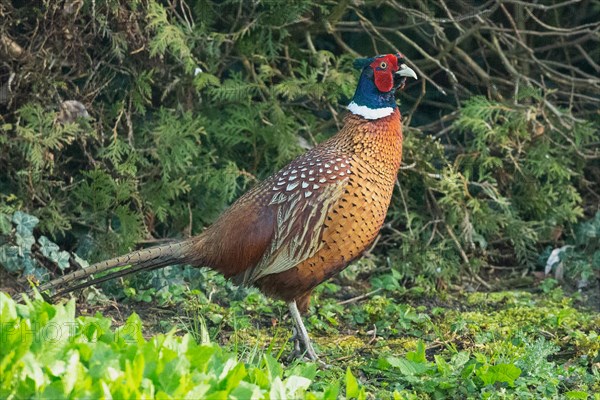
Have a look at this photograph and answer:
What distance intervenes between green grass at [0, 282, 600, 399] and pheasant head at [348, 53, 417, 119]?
1045mm

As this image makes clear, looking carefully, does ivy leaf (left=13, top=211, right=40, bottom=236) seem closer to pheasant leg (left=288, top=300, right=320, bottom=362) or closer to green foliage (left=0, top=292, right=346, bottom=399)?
pheasant leg (left=288, top=300, right=320, bottom=362)

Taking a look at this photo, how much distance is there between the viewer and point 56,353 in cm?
275

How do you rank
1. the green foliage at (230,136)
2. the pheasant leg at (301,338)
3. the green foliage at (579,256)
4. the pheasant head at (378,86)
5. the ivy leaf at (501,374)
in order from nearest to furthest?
the ivy leaf at (501,374) < the pheasant leg at (301,338) < the pheasant head at (378,86) < the green foliage at (230,136) < the green foliage at (579,256)

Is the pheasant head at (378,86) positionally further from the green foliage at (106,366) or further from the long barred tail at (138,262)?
the green foliage at (106,366)

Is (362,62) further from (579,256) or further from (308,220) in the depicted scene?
(579,256)

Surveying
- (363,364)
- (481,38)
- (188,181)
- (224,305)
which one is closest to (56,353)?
(363,364)

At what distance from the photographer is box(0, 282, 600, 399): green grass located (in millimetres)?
2693

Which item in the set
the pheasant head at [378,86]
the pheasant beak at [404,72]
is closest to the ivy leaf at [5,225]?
the pheasant head at [378,86]

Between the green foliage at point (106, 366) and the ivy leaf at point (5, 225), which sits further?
the ivy leaf at point (5, 225)

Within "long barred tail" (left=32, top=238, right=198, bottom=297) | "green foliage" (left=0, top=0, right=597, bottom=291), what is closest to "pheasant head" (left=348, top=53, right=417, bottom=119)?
"green foliage" (left=0, top=0, right=597, bottom=291)

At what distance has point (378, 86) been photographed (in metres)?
4.31

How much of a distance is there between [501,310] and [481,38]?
1.85 meters

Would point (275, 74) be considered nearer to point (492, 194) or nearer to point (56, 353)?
point (492, 194)

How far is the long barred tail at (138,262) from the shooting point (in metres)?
3.97
